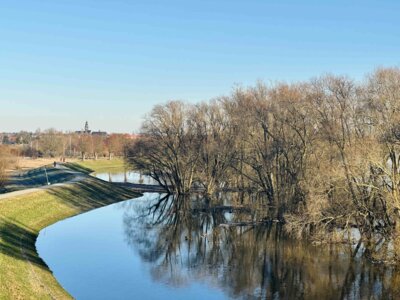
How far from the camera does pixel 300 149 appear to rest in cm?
5312

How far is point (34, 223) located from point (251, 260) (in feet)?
84.9

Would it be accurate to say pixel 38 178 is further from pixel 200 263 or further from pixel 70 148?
pixel 70 148

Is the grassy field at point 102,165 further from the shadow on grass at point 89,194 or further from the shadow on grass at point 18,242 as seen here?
the shadow on grass at point 18,242

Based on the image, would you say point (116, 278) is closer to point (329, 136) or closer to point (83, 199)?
point (329, 136)

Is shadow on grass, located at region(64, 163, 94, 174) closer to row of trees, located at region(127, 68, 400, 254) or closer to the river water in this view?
row of trees, located at region(127, 68, 400, 254)

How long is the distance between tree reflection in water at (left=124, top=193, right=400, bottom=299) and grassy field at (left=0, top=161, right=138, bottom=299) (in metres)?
8.38

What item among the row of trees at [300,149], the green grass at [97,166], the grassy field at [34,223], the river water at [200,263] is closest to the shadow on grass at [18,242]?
the grassy field at [34,223]

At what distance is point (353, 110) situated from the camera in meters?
42.2

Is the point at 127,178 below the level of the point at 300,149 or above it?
below

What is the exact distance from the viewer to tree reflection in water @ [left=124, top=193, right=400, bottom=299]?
29.0 metres

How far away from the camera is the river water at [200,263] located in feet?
94.6

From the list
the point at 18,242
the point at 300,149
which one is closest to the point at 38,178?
the point at 18,242

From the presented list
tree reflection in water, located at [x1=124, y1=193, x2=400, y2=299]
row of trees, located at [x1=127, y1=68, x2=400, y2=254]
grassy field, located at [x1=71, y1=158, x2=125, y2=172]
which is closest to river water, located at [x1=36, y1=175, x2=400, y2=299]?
tree reflection in water, located at [x1=124, y1=193, x2=400, y2=299]

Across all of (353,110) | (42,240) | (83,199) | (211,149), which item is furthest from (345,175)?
(83,199)
